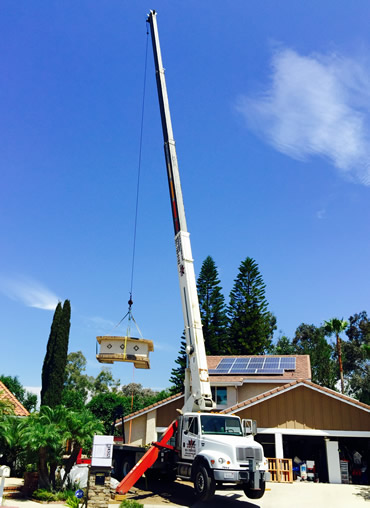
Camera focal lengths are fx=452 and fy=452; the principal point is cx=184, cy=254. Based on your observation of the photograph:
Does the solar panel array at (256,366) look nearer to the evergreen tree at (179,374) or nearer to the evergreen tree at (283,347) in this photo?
the evergreen tree at (179,374)

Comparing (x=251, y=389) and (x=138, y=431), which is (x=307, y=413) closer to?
(x=251, y=389)

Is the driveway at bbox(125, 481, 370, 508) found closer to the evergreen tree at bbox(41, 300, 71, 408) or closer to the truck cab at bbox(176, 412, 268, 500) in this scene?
the truck cab at bbox(176, 412, 268, 500)

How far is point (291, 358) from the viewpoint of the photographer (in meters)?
32.2

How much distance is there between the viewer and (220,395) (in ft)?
97.5

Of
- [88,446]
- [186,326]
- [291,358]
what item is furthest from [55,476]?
[291,358]

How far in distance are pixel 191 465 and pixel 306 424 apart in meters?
10.0

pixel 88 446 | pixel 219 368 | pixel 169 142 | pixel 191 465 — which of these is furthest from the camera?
pixel 219 368

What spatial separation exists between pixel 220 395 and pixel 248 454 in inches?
624

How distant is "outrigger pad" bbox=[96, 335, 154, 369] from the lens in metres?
19.2

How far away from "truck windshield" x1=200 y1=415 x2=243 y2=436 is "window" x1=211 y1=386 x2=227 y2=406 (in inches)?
552

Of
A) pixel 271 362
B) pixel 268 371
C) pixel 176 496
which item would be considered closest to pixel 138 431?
pixel 268 371

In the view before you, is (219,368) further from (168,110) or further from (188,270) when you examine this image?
(168,110)

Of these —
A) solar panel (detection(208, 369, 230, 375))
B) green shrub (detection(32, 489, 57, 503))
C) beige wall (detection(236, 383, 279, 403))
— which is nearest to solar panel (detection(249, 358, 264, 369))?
beige wall (detection(236, 383, 279, 403))

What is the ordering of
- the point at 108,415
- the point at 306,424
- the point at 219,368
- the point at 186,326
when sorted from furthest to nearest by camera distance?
the point at 108,415
the point at 219,368
the point at 306,424
the point at 186,326
